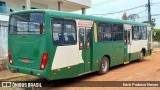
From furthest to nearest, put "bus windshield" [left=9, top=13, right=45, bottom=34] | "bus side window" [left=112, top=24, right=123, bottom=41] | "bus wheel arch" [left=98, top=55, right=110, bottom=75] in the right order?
"bus side window" [left=112, top=24, right=123, bottom=41]
"bus wheel arch" [left=98, top=55, right=110, bottom=75]
"bus windshield" [left=9, top=13, right=45, bottom=34]

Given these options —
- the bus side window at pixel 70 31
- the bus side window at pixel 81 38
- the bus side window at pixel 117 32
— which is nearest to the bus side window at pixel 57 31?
the bus side window at pixel 70 31

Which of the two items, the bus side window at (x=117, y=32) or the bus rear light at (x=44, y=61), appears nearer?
the bus rear light at (x=44, y=61)

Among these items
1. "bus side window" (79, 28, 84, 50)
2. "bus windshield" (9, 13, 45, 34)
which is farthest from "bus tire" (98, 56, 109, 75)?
"bus windshield" (9, 13, 45, 34)

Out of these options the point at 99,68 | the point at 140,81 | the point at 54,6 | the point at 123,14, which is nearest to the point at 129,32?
the point at 99,68

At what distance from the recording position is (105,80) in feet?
31.7

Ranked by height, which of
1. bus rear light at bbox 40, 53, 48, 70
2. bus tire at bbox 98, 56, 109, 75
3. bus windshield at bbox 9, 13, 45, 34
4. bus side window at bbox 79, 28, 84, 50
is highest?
bus windshield at bbox 9, 13, 45, 34

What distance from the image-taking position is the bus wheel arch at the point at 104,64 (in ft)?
35.4

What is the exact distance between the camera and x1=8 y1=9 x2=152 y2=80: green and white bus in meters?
7.68

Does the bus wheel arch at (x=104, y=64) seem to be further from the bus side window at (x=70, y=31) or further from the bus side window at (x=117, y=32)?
the bus side window at (x=70, y=31)

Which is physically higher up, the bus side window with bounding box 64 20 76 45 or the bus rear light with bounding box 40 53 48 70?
the bus side window with bounding box 64 20 76 45

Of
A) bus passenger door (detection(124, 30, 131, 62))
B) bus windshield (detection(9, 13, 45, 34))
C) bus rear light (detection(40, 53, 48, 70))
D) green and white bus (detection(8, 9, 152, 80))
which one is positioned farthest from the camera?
bus passenger door (detection(124, 30, 131, 62))

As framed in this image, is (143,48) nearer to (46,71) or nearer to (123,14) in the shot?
(46,71)

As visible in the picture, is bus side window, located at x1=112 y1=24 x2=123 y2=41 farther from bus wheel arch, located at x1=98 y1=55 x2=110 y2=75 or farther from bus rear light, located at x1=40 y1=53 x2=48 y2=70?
bus rear light, located at x1=40 y1=53 x2=48 y2=70

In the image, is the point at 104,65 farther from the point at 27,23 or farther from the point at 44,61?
the point at 27,23
